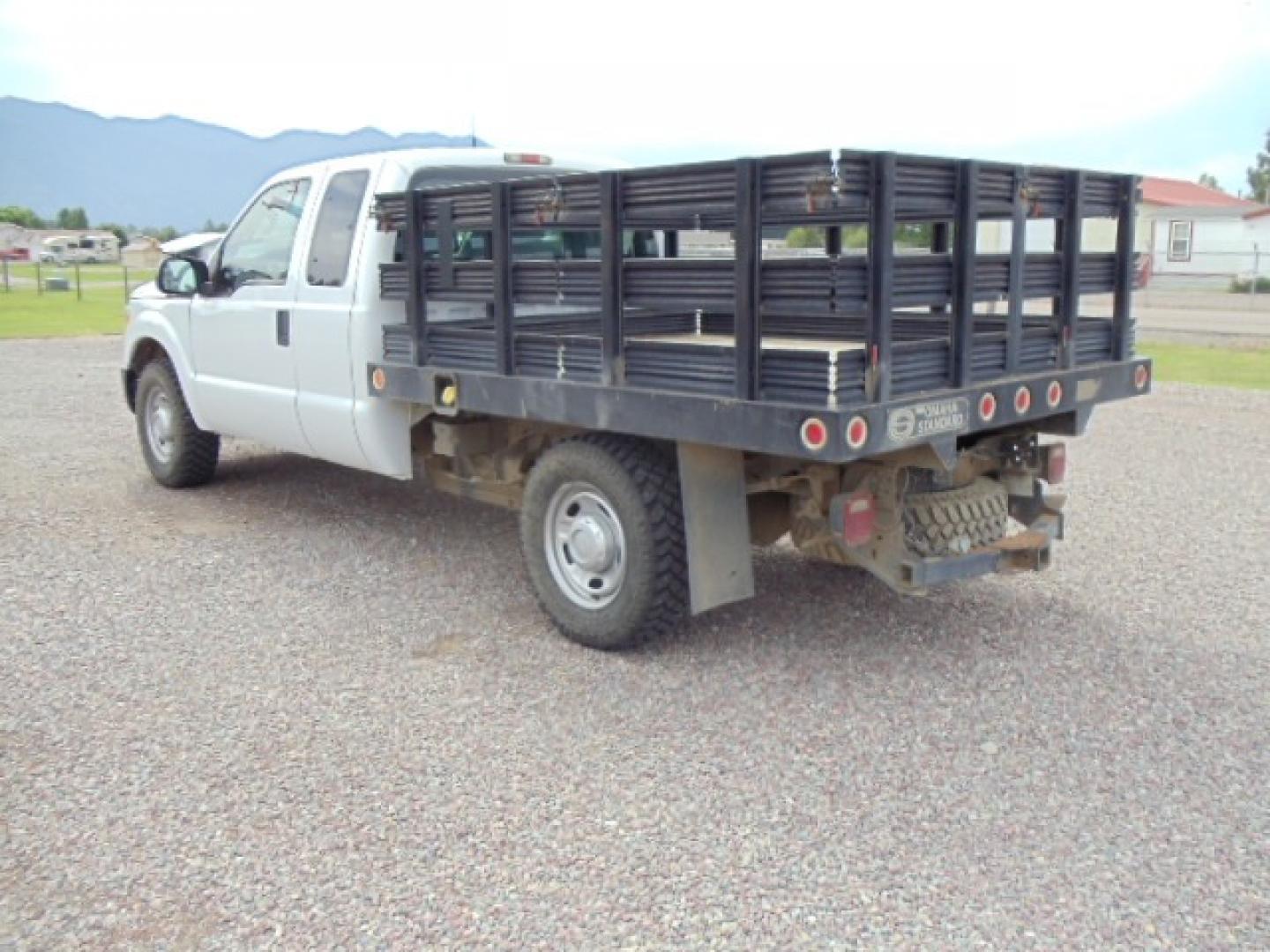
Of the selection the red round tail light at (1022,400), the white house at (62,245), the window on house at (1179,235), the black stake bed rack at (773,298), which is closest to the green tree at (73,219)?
the white house at (62,245)

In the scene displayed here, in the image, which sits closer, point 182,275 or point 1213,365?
point 182,275

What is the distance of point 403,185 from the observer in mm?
6273

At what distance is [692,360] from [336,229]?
2679mm

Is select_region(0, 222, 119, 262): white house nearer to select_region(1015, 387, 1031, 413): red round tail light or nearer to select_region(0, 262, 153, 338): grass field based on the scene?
select_region(0, 262, 153, 338): grass field

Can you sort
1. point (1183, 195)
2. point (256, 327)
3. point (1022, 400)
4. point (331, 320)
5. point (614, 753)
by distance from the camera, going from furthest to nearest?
point (1183, 195), point (256, 327), point (331, 320), point (1022, 400), point (614, 753)

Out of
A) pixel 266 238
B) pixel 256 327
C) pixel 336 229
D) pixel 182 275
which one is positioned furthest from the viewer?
pixel 182 275

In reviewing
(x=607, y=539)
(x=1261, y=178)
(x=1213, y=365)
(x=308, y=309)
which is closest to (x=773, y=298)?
(x=607, y=539)

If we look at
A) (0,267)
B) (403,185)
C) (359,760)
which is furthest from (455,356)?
(0,267)

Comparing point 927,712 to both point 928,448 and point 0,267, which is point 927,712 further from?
point 0,267

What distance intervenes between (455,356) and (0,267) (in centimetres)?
6059

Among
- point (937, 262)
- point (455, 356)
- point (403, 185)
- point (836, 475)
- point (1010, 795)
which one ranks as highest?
point (403, 185)

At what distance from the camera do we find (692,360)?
4676mm

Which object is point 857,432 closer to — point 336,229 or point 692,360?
point 692,360

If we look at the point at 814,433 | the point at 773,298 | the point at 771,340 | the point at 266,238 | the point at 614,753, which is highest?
the point at 266,238
